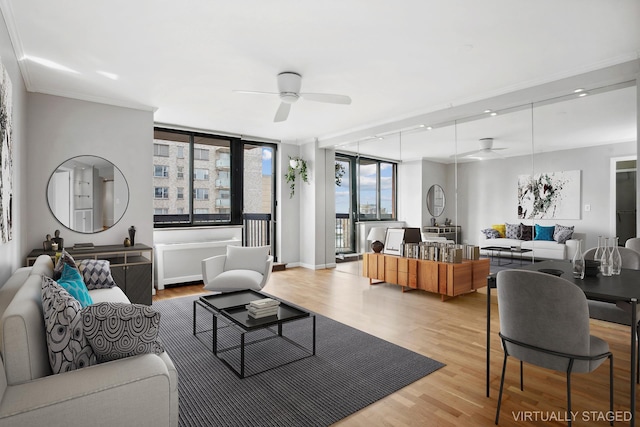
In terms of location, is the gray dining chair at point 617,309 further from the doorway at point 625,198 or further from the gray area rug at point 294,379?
the gray area rug at point 294,379

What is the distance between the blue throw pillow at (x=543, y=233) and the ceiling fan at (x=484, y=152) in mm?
1104

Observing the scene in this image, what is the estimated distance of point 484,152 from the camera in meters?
4.79

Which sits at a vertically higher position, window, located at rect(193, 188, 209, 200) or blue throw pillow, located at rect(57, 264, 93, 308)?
window, located at rect(193, 188, 209, 200)

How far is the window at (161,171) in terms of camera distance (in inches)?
227

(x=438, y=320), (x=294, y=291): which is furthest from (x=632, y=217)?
(x=294, y=291)

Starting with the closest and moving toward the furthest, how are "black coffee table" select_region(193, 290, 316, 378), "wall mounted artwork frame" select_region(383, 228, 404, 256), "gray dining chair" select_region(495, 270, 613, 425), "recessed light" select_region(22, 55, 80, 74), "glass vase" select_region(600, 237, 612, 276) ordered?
"gray dining chair" select_region(495, 270, 613, 425)
"glass vase" select_region(600, 237, 612, 276)
"black coffee table" select_region(193, 290, 316, 378)
"recessed light" select_region(22, 55, 80, 74)
"wall mounted artwork frame" select_region(383, 228, 404, 256)

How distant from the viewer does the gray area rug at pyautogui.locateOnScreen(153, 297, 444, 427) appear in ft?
6.86

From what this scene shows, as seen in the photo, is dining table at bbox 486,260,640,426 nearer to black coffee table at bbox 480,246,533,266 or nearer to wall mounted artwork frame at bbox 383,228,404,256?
black coffee table at bbox 480,246,533,266

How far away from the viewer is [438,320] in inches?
150

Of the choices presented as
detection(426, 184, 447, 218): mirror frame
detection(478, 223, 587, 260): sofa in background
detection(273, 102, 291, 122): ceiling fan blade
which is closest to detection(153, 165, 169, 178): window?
detection(273, 102, 291, 122): ceiling fan blade

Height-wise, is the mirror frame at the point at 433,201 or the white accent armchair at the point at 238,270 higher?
the mirror frame at the point at 433,201

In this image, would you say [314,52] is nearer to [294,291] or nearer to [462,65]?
[462,65]

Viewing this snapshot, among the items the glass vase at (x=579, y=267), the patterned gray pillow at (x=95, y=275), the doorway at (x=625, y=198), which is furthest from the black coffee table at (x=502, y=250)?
the patterned gray pillow at (x=95, y=275)

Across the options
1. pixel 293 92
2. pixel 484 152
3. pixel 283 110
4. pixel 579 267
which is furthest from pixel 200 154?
pixel 579 267
